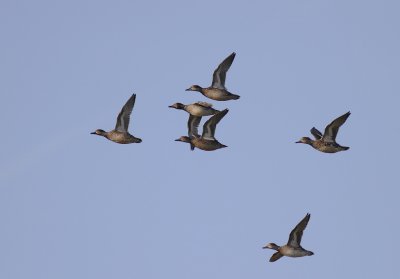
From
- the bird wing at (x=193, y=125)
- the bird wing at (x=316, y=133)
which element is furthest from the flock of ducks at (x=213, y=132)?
the bird wing at (x=193, y=125)

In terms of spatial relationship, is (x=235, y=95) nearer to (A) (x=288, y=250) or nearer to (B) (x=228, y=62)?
(B) (x=228, y=62)

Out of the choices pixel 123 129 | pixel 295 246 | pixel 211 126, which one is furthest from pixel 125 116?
pixel 295 246

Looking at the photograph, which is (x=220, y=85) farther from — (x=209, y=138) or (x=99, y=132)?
(x=99, y=132)

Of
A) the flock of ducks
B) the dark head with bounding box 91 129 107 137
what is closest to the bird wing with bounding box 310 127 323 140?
the flock of ducks

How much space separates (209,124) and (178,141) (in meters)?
2.89

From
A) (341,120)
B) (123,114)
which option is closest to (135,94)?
(123,114)

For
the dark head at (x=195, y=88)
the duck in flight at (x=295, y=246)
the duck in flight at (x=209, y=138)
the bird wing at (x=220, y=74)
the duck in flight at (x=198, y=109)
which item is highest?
the bird wing at (x=220, y=74)

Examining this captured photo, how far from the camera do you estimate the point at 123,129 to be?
65625mm

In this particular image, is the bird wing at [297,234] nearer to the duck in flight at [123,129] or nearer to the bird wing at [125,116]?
the duck in flight at [123,129]

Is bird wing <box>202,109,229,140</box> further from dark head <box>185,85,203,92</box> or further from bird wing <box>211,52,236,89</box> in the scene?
dark head <box>185,85,203,92</box>

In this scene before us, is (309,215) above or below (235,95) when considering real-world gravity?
below

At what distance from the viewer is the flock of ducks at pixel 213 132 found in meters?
65.5

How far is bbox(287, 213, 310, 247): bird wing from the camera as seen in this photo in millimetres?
65562

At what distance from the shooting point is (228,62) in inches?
2616
